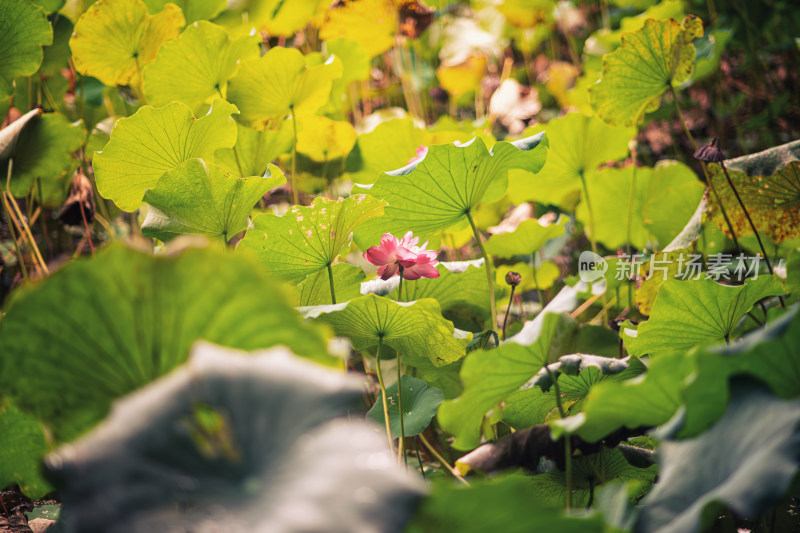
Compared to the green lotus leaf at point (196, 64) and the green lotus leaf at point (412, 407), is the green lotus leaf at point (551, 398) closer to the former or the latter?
the green lotus leaf at point (412, 407)

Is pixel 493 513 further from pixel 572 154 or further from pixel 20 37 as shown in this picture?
pixel 20 37

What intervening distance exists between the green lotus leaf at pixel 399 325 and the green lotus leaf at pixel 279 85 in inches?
16.5

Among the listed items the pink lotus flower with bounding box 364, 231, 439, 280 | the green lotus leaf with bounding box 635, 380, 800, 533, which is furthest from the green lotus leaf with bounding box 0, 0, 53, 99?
the green lotus leaf with bounding box 635, 380, 800, 533

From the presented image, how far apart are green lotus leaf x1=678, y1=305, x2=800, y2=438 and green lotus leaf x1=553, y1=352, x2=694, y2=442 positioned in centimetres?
2

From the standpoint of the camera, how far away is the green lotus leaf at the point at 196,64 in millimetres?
806

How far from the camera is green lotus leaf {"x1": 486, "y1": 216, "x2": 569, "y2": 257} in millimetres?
858

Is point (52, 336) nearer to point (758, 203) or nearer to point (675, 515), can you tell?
point (675, 515)

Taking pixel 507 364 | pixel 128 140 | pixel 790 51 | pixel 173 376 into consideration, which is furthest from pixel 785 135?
pixel 173 376

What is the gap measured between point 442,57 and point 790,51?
114 cm

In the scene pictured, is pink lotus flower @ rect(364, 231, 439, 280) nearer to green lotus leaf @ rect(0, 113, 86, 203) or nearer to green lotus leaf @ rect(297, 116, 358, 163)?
green lotus leaf @ rect(297, 116, 358, 163)

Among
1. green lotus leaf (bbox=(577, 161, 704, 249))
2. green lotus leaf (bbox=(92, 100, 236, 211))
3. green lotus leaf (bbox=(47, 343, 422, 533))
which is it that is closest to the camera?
green lotus leaf (bbox=(47, 343, 422, 533))

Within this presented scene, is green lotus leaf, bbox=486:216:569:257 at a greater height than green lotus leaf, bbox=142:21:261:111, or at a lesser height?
lesser

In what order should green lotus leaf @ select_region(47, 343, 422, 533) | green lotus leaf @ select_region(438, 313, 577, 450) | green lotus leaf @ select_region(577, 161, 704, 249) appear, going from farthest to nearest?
green lotus leaf @ select_region(577, 161, 704, 249) → green lotus leaf @ select_region(438, 313, 577, 450) → green lotus leaf @ select_region(47, 343, 422, 533)

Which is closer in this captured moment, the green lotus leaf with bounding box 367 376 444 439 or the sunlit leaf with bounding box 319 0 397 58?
the green lotus leaf with bounding box 367 376 444 439
